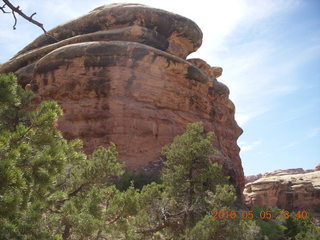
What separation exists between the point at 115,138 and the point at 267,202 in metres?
34.1

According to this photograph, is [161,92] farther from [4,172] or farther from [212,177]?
[4,172]

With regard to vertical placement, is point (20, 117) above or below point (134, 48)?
below

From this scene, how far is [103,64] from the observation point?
2395 cm

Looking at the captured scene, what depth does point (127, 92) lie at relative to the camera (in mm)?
23453

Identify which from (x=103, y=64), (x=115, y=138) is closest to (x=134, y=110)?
(x=115, y=138)

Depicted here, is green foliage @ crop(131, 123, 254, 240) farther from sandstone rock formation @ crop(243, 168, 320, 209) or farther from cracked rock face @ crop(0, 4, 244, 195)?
sandstone rock formation @ crop(243, 168, 320, 209)

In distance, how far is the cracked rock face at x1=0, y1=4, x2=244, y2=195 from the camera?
2255cm

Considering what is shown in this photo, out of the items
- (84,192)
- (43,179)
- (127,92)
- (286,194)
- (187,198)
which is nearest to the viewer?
(43,179)

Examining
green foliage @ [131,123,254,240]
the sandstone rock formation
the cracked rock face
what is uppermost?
the cracked rock face

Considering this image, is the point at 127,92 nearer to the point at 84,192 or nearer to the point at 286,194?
the point at 84,192

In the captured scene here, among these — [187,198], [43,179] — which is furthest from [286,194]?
[43,179]

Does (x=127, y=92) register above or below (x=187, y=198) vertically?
above

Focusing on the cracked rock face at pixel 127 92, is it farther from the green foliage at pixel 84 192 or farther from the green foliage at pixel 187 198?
the green foliage at pixel 84 192

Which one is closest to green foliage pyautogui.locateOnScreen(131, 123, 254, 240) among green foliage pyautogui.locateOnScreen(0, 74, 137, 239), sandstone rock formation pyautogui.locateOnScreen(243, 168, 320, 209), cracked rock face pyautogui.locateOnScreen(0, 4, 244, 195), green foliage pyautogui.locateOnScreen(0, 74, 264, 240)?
green foliage pyautogui.locateOnScreen(0, 74, 264, 240)
